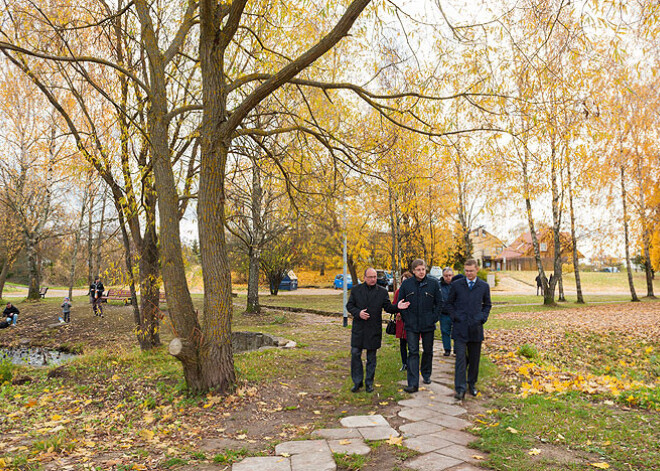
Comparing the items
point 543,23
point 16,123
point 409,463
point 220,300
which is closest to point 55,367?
point 220,300

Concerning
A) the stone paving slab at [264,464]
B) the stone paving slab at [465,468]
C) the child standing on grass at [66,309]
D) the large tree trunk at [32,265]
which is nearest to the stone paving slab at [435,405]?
the stone paving slab at [465,468]

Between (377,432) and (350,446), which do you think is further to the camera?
(377,432)

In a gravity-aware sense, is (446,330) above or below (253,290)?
below

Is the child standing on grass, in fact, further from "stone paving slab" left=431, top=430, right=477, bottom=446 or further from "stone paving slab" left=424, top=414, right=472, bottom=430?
"stone paving slab" left=431, top=430, right=477, bottom=446

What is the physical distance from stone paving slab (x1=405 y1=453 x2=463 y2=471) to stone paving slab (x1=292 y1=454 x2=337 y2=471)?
0.69 m

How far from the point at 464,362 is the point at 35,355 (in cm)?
1148

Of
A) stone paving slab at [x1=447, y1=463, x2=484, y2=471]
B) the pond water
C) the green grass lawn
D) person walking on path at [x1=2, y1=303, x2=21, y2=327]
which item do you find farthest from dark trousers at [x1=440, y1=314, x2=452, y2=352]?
the green grass lawn

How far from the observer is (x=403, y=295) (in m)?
6.66

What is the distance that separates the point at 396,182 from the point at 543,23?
2.89m

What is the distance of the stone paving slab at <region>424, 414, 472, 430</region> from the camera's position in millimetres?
4918

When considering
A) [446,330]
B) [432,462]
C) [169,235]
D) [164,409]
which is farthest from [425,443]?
[446,330]

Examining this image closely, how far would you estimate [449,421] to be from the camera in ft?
16.7

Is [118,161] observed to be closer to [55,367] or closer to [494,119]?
[55,367]

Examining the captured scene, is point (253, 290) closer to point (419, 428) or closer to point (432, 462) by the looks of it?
point (419, 428)
